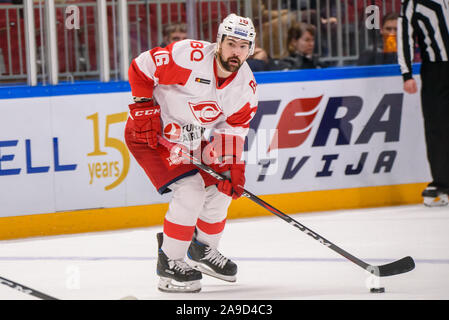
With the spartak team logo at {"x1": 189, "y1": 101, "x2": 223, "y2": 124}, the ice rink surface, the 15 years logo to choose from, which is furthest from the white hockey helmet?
the 15 years logo

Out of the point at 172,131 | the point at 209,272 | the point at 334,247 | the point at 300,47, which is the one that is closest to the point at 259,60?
the point at 300,47

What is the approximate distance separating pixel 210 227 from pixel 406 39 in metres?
2.36

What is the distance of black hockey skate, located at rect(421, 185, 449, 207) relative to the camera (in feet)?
18.7

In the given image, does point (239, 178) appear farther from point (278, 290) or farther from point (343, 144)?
point (343, 144)

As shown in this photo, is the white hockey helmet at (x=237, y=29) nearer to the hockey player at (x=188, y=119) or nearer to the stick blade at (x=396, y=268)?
the hockey player at (x=188, y=119)

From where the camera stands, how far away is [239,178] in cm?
375

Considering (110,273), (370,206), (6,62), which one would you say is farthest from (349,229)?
(6,62)

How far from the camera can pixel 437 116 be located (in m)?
5.70

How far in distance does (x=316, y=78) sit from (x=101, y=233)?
1.56 metres

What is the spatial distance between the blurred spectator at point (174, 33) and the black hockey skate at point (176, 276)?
77.2 inches

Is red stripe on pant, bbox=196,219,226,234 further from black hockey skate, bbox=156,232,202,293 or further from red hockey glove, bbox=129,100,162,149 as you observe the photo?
red hockey glove, bbox=129,100,162,149

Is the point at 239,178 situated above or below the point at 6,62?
below

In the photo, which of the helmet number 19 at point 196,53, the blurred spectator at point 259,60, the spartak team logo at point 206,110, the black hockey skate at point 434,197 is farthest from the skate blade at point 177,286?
the black hockey skate at point 434,197

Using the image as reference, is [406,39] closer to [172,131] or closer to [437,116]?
[437,116]
